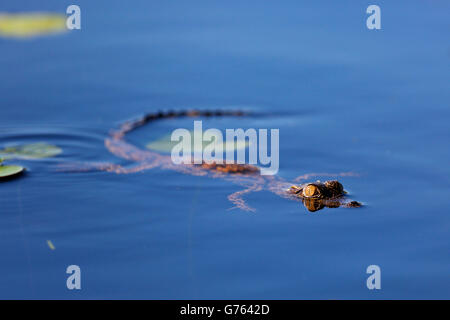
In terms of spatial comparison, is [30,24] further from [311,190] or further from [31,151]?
[311,190]

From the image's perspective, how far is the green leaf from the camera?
24.3 feet

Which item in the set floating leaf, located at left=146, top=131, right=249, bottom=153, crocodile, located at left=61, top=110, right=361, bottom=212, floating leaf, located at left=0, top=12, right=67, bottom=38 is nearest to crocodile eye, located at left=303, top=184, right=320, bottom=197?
crocodile, located at left=61, top=110, right=361, bottom=212

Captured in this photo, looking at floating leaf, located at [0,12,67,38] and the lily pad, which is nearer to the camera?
the lily pad

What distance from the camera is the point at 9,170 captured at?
24.7ft

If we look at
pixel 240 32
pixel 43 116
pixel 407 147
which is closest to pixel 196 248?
pixel 407 147

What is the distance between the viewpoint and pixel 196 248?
6078 mm

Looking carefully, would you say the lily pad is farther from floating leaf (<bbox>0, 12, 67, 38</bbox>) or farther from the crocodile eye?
floating leaf (<bbox>0, 12, 67, 38</bbox>)

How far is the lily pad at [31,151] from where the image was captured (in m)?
8.05

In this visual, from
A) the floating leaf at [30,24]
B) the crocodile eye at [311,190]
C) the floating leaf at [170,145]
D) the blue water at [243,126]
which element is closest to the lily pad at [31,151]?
the blue water at [243,126]

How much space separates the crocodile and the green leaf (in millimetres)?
667

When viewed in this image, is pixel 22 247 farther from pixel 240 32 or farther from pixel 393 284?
pixel 240 32

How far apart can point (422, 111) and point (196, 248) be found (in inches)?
171

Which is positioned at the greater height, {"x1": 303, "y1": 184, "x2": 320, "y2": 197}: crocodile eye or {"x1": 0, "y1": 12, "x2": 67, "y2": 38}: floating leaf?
{"x1": 0, "y1": 12, "x2": 67, "y2": 38}: floating leaf

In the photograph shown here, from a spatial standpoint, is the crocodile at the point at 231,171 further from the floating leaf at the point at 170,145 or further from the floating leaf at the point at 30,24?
the floating leaf at the point at 30,24
